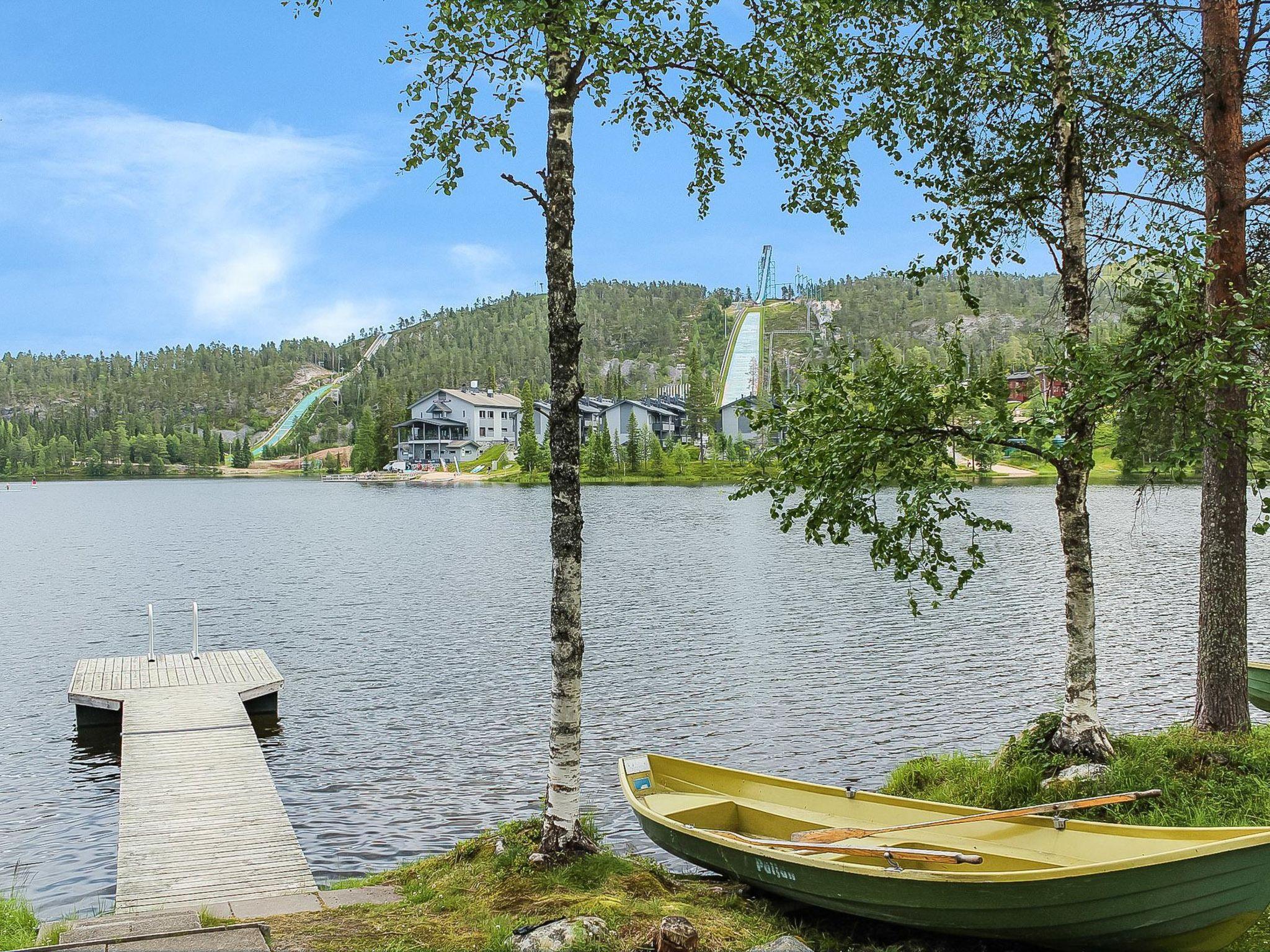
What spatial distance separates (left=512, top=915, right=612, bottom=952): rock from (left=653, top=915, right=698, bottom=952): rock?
0.42 metres

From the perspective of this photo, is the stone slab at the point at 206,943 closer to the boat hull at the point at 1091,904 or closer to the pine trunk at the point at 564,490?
the pine trunk at the point at 564,490

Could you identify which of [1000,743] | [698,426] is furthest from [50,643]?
[698,426]

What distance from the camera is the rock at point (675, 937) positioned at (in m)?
7.89

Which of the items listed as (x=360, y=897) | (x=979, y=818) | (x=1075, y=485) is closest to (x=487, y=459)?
(x=1075, y=485)

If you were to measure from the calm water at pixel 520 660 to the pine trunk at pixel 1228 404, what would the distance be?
6297 mm

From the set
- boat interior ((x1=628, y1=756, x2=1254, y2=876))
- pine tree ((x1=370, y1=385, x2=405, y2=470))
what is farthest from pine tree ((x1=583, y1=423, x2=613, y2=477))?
boat interior ((x1=628, y1=756, x2=1254, y2=876))

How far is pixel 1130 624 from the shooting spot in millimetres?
31562

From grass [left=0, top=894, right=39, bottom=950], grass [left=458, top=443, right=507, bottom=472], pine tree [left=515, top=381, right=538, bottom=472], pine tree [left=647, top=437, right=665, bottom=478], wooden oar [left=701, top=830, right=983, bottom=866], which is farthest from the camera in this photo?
grass [left=458, top=443, right=507, bottom=472]

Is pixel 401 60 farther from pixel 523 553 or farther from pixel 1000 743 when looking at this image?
pixel 523 553

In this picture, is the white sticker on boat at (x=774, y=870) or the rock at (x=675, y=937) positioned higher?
the rock at (x=675, y=937)

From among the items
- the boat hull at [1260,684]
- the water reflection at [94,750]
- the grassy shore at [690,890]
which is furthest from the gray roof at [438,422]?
the grassy shore at [690,890]

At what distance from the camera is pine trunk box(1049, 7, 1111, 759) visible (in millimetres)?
11633

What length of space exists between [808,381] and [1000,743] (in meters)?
10.6

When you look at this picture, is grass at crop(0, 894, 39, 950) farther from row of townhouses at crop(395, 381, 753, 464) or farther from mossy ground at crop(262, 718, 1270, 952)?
row of townhouses at crop(395, 381, 753, 464)
